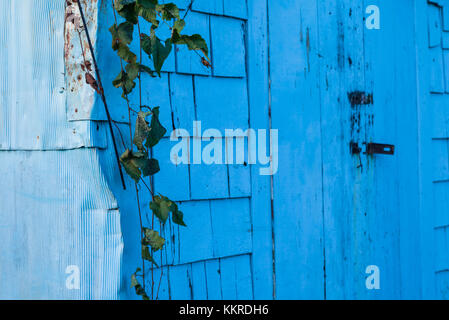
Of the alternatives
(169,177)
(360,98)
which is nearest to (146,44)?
(169,177)

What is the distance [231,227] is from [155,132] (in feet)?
2.00

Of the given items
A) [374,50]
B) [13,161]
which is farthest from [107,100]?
[374,50]

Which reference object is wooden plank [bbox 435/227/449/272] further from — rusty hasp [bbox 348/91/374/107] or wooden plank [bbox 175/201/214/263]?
wooden plank [bbox 175/201/214/263]

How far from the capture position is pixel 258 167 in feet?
7.77

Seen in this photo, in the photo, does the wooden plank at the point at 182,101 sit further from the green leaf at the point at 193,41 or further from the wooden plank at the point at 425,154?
the wooden plank at the point at 425,154

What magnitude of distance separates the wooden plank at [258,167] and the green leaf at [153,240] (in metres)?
0.54

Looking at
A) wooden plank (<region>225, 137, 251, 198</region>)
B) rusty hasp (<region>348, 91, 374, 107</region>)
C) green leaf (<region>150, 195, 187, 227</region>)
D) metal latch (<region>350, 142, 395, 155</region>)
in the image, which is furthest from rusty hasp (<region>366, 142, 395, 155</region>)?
green leaf (<region>150, 195, 187, 227</region>)

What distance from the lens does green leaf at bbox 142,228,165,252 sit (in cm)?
194

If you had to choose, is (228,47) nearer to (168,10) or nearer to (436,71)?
(168,10)

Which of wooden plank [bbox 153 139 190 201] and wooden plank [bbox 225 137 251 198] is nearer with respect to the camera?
wooden plank [bbox 153 139 190 201]

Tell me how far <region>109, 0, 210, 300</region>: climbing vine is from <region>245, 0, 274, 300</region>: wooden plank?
1.51 feet

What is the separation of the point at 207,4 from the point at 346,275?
57.9 inches
